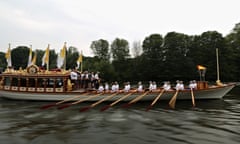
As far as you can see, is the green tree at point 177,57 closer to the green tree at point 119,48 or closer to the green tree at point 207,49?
the green tree at point 207,49

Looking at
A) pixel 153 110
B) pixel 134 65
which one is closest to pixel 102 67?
pixel 134 65

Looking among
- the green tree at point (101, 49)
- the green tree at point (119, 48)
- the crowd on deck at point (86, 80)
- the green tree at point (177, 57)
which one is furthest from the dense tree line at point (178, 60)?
the crowd on deck at point (86, 80)

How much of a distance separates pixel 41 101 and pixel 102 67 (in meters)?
35.7

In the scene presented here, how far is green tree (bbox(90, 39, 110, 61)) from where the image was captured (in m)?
75.9

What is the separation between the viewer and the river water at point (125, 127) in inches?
408

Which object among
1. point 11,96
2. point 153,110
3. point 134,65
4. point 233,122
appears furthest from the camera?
point 134,65

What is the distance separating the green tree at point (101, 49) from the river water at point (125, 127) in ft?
193

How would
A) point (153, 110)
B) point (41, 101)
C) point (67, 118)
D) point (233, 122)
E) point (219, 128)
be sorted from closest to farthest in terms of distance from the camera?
1. point (219, 128)
2. point (233, 122)
3. point (67, 118)
4. point (153, 110)
5. point (41, 101)

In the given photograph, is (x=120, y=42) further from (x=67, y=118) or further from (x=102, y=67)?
(x=67, y=118)

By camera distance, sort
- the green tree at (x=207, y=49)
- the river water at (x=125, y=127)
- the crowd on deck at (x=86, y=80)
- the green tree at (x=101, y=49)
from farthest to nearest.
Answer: the green tree at (x=101, y=49) < the green tree at (x=207, y=49) < the crowd on deck at (x=86, y=80) < the river water at (x=125, y=127)

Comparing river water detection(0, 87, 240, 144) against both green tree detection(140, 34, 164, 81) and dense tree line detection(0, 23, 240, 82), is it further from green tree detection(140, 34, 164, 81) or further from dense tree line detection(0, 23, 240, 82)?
green tree detection(140, 34, 164, 81)

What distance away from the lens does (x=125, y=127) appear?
12602mm

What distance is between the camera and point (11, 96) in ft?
83.3

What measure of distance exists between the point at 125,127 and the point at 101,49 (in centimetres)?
6468
